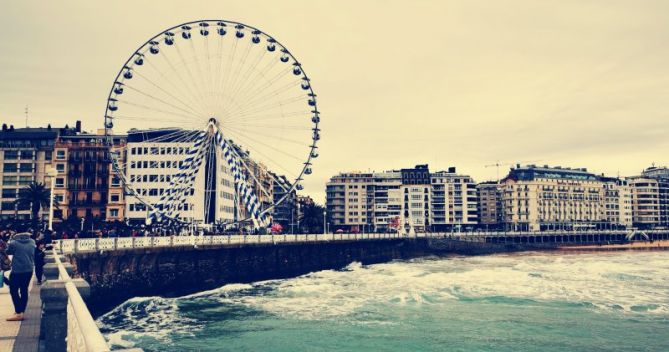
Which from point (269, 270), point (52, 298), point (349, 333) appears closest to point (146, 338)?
point (349, 333)

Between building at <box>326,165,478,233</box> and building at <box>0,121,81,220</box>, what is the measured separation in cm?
9371

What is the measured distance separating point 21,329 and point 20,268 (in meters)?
1.58

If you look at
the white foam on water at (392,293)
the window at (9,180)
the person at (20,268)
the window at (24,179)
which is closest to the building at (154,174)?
the window at (24,179)

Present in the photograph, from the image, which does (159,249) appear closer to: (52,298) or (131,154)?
(52,298)

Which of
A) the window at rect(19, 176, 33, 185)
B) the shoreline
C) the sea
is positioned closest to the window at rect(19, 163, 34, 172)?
the window at rect(19, 176, 33, 185)

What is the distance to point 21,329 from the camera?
13.9 metres

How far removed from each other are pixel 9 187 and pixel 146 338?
99769 mm

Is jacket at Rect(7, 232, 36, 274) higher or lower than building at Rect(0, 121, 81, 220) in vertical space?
lower

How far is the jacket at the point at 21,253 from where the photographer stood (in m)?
14.6

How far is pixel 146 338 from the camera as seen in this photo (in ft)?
114

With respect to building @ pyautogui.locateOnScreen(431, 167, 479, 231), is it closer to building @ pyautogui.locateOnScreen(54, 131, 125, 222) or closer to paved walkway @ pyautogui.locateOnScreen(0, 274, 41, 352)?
building @ pyautogui.locateOnScreen(54, 131, 125, 222)

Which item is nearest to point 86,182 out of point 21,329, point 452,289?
point 452,289

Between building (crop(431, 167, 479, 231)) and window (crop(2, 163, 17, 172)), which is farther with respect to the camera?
building (crop(431, 167, 479, 231))

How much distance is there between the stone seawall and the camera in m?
43.7
